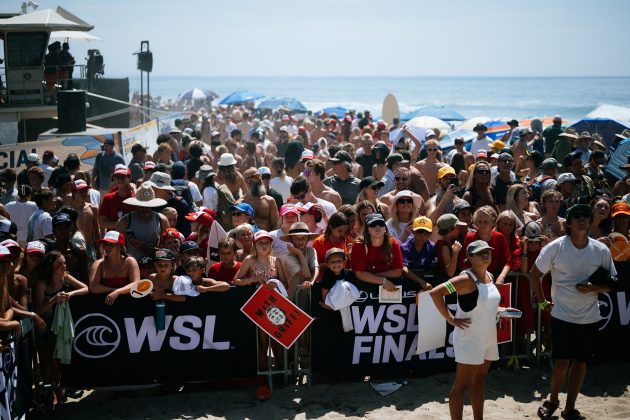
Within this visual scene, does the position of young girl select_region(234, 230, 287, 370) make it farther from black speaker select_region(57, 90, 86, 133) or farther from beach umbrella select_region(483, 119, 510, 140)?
beach umbrella select_region(483, 119, 510, 140)

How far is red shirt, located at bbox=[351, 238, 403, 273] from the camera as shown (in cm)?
678

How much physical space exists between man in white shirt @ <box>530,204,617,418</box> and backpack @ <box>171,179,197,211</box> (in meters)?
4.76

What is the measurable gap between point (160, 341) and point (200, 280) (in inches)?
25.9

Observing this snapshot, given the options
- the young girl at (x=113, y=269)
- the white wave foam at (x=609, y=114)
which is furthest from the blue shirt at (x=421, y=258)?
the white wave foam at (x=609, y=114)

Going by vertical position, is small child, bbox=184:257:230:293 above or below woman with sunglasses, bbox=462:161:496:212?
below

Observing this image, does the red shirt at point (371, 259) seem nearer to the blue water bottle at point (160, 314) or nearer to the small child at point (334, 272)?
the small child at point (334, 272)

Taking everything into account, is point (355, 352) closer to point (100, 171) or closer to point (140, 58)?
point (100, 171)

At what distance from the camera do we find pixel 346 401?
664 centimetres

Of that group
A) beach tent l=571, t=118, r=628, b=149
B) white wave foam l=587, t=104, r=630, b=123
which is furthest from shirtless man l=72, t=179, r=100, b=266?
white wave foam l=587, t=104, r=630, b=123

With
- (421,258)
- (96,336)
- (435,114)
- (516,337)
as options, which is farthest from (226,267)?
(435,114)

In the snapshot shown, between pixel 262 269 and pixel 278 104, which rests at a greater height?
pixel 278 104

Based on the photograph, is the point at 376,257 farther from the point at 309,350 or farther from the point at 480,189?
the point at 480,189

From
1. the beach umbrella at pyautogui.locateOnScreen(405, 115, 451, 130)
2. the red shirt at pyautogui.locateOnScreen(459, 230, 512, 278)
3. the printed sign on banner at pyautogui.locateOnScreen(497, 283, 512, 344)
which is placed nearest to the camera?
the printed sign on banner at pyautogui.locateOnScreen(497, 283, 512, 344)

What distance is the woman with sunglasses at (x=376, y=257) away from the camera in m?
6.73
